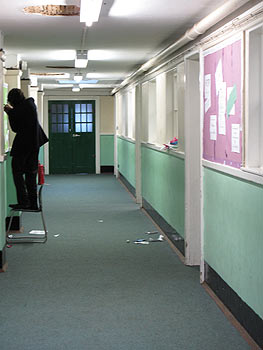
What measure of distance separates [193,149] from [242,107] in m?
2.15

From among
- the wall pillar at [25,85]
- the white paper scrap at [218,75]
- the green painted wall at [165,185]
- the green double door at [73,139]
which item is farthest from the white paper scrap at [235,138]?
the green double door at [73,139]

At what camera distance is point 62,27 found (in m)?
6.30

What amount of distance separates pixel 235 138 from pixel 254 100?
516 millimetres

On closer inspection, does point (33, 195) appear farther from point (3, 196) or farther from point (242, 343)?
point (242, 343)

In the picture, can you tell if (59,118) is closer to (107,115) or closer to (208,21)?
(107,115)

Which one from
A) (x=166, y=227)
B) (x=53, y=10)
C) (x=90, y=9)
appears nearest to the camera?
(x=90, y=9)

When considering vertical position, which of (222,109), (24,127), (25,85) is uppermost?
(25,85)

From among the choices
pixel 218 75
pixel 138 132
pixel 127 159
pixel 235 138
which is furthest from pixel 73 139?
pixel 235 138

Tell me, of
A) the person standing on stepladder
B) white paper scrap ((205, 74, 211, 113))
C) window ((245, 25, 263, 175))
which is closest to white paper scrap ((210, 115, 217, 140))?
white paper scrap ((205, 74, 211, 113))

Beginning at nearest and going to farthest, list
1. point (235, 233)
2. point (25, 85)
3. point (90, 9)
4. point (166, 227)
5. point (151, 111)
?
point (235, 233), point (90, 9), point (166, 227), point (25, 85), point (151, 111)

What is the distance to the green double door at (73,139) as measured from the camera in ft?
61.7

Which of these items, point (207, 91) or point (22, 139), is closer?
point (207, 91)

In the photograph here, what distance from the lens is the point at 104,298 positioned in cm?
536

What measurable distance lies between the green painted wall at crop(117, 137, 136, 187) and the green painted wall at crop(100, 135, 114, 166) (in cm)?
162
